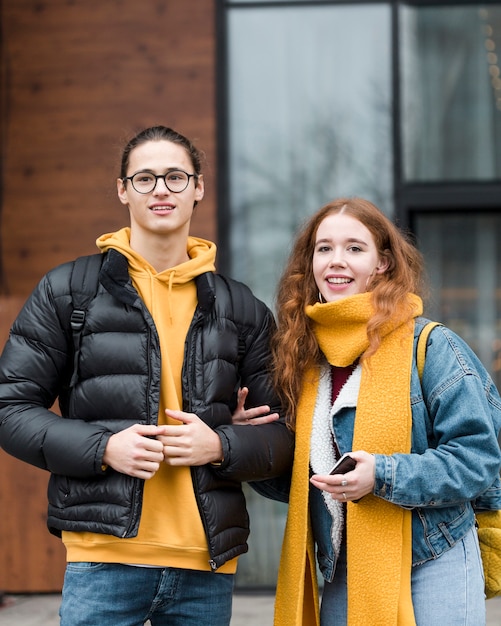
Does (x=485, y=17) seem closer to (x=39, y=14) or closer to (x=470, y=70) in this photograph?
(x=470, y=70)

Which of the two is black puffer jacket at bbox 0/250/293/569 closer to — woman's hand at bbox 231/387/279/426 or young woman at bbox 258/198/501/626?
woman's hand at bbox 231/387/279/426

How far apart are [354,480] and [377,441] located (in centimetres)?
18

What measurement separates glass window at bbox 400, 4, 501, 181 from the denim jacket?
3389mm

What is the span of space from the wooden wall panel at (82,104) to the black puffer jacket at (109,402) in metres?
3.19

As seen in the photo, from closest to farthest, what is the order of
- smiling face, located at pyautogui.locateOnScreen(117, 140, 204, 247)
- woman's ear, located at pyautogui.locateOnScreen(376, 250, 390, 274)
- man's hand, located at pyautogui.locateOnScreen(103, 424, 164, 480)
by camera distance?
man's hand, located at pyautogui.locateOnScreen(103, 424, 164, 480), smiling face, located at pyautogui.locateOnScreen(117, 140, 204, 247), woman's ear, located at pyautogui.locateOnScreen(376, 250, 390, 274)

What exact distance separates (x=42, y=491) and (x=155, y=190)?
341 centimetres

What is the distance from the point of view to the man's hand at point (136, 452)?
269cm

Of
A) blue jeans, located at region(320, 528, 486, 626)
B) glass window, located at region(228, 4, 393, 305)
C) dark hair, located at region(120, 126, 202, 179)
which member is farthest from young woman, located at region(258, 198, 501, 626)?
glass window, located at region(228, 4, 393, 305)

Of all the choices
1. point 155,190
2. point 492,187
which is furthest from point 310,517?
point 492,187

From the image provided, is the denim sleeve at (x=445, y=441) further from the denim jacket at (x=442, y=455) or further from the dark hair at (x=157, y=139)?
the dark hair at (x=157, y=139)

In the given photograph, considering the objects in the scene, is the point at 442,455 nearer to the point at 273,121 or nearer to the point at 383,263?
the point at 383,263

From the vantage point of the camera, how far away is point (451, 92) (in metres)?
6.17

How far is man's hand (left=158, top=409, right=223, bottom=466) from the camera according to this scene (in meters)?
2.75

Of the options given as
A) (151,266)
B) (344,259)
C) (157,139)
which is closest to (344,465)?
(344,259)
